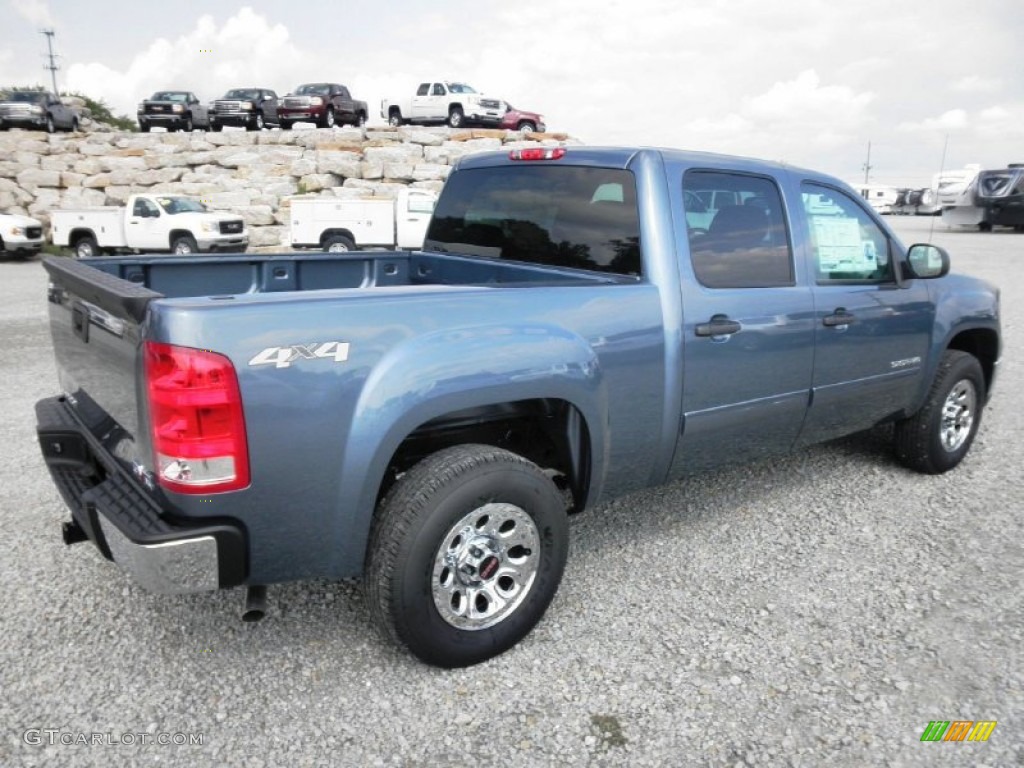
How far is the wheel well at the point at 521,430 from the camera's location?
9.04ft

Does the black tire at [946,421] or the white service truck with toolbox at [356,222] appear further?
the white service truck with toolbox at [356,222]

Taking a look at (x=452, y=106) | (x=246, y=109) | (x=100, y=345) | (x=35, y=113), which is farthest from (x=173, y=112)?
(x=100, y=345)

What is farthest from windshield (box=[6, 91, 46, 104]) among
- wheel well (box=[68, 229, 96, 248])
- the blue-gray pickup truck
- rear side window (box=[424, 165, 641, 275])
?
rear side window (box=[424, 165, 641, 275])

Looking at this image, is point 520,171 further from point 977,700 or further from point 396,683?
point 977,700

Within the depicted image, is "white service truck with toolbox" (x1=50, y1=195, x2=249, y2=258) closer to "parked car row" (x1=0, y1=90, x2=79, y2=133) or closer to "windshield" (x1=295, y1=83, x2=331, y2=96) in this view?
"parked car row" (x1=0, y1=90, x2=79, y2=133)

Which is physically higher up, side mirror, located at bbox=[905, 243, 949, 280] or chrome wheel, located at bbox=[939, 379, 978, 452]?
side mirror, located at bbox=[905, 243, 949, 280]

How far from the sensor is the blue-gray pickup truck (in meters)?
2.14

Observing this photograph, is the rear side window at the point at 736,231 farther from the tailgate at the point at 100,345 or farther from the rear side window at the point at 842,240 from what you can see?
the tailgate at the point at 100,345

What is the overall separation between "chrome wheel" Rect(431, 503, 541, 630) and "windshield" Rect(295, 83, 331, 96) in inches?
1246

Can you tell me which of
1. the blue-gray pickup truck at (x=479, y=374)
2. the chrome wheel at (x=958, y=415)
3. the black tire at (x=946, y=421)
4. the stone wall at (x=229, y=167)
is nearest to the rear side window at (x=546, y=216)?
the blue-gray pickup truck at (x=479, y=374)

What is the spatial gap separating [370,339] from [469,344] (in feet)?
1.14

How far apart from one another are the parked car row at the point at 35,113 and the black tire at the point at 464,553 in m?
32.8

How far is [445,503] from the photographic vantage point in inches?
95.7

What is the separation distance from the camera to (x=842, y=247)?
3799 millimetres
